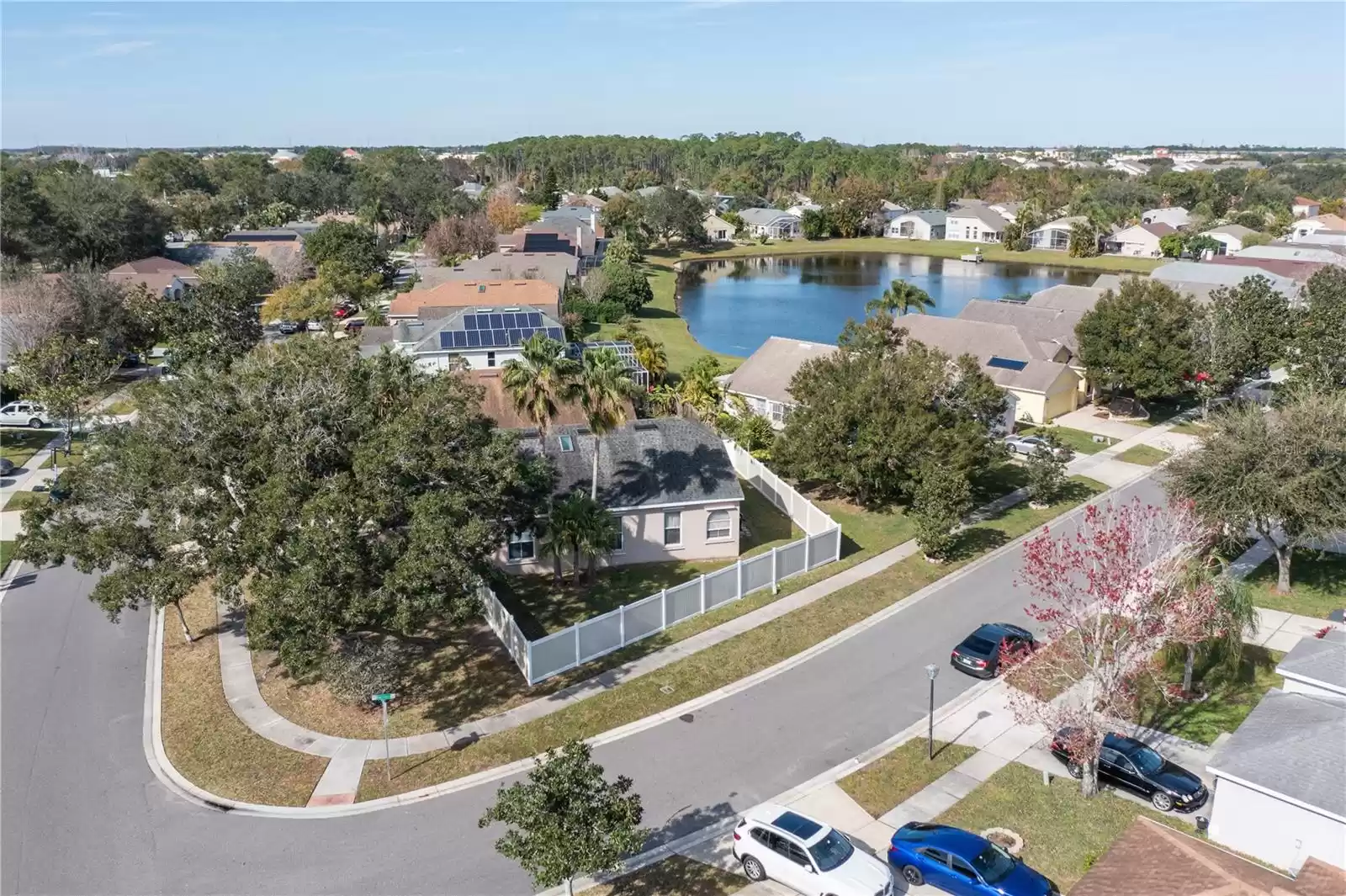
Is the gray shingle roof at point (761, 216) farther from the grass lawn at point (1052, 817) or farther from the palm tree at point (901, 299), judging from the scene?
the grass lawn at point (1052, 817)

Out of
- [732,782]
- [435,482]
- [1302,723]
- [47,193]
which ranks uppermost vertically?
[47,193]

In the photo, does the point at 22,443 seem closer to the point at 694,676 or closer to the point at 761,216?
the point at 694,676

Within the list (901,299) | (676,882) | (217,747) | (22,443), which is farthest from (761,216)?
(676,882)

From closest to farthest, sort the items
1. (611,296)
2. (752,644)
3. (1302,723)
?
(1302,723) < (752,644) < (611,296)

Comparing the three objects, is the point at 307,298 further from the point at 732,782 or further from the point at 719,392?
the point at 732,782

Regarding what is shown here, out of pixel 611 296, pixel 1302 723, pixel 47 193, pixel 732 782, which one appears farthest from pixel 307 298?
pixel 1302 723
